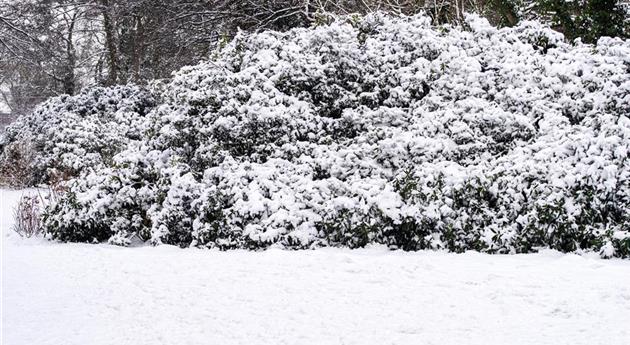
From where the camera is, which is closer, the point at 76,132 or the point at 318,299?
the point at 318,299

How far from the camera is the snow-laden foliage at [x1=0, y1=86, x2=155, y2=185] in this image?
1120cm

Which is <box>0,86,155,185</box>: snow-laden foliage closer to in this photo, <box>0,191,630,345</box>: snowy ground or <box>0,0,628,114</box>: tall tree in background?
<box>0,0,628,114</box>: tall tree in background

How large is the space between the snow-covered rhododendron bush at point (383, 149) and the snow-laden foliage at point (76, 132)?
3.78m

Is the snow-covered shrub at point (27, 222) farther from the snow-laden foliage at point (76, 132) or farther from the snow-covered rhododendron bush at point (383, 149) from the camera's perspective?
the snow-laden foliage at point (76, 132)

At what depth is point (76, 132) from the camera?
11422mm

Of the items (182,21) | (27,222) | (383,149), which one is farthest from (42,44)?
(383,149)

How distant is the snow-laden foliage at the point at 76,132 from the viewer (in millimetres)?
11195

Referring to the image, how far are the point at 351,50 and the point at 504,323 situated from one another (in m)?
4.92

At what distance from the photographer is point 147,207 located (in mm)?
6727

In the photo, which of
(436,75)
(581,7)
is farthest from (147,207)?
(581,7)

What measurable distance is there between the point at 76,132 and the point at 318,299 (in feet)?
29.8

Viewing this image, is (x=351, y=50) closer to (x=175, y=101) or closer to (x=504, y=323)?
(x=175, y=101)

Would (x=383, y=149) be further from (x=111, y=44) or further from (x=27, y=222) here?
(x=111, y=44)

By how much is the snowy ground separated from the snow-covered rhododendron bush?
410mm
